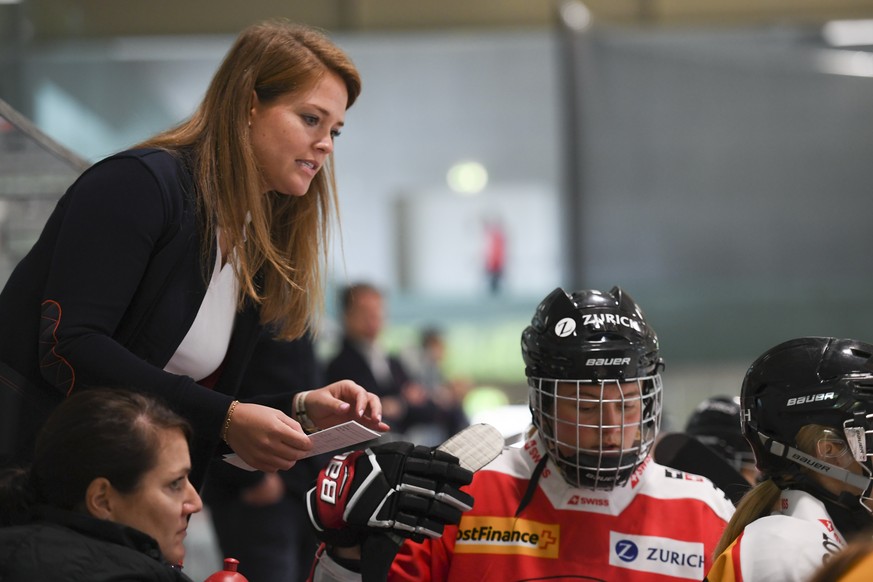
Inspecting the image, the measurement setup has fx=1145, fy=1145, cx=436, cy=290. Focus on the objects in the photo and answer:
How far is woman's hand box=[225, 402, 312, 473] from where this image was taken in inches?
73.9

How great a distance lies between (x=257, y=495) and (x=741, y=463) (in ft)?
4.81

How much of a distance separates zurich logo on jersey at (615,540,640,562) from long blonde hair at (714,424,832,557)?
22 cm

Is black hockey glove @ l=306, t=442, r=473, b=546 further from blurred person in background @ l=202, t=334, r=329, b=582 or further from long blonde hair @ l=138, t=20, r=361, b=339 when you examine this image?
blurred person in background @ l=202, t=334, r=329, b=582

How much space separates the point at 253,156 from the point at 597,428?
83 centimetres

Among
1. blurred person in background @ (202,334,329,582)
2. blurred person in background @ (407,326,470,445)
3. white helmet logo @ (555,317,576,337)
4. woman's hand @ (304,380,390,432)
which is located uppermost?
white helmet logo @ (555,317,576,337)

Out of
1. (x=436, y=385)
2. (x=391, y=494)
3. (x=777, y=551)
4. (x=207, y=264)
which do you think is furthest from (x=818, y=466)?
(x=436, y=385)

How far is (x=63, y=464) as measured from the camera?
1.74m

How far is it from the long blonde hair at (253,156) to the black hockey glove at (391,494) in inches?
16.8

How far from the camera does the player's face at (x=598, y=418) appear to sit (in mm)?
2150

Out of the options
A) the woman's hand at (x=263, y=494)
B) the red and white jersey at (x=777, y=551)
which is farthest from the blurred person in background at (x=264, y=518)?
the red and white jersey at (x=777, y=551)

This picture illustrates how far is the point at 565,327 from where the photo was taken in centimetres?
224

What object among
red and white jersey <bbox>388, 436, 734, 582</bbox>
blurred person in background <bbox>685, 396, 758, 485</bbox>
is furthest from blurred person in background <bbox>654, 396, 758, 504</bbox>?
red and white jersey <bbox>388, 436, 734, 582</bbox>

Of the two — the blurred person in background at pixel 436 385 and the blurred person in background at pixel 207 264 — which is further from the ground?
the blurred person in background at pixel 207 264

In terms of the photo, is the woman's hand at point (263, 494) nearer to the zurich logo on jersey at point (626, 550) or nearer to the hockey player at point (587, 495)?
the hockey player at point (587, 495)
